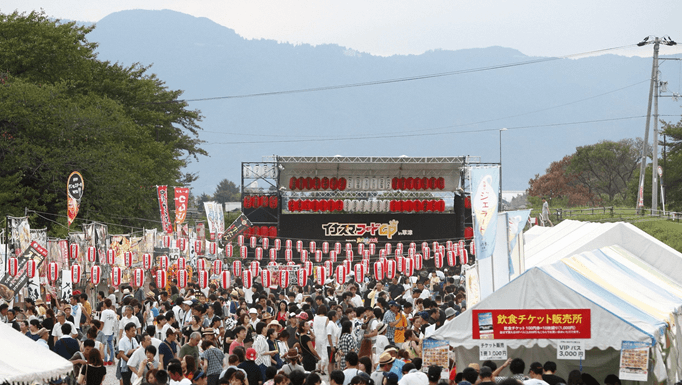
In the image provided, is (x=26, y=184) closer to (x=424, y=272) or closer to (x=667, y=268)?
(x=424, y=272)

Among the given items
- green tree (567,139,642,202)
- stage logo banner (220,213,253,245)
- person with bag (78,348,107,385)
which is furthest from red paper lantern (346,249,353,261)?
green tree (567,139,642,202)

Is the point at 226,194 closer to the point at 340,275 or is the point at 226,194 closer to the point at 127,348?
the point at 340,275

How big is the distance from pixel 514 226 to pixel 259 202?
22.9 m

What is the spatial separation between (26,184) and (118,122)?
16.9 feet

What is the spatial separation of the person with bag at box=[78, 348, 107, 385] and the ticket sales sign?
15.3ft

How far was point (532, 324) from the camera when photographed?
29.5 feet

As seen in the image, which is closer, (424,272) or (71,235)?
(71,235)

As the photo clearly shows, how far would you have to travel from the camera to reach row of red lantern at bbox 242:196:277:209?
33.8m

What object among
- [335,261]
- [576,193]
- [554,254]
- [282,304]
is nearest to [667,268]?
[554,254]

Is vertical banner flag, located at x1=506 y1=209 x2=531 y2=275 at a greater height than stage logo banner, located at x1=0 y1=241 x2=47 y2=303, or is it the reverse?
vertical banner flag, located at x1=506 y1=209 x2=531 y2=275

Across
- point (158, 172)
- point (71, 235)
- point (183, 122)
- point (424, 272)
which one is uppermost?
point (183, 122)

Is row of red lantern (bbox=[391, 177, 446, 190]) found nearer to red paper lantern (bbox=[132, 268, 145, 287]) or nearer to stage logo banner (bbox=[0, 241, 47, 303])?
red paper lantern (bbox=[132, 268, 145, 287])

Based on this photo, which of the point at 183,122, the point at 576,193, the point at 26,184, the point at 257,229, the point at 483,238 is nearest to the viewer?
the point at 483,238

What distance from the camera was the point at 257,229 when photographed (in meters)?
33.5
